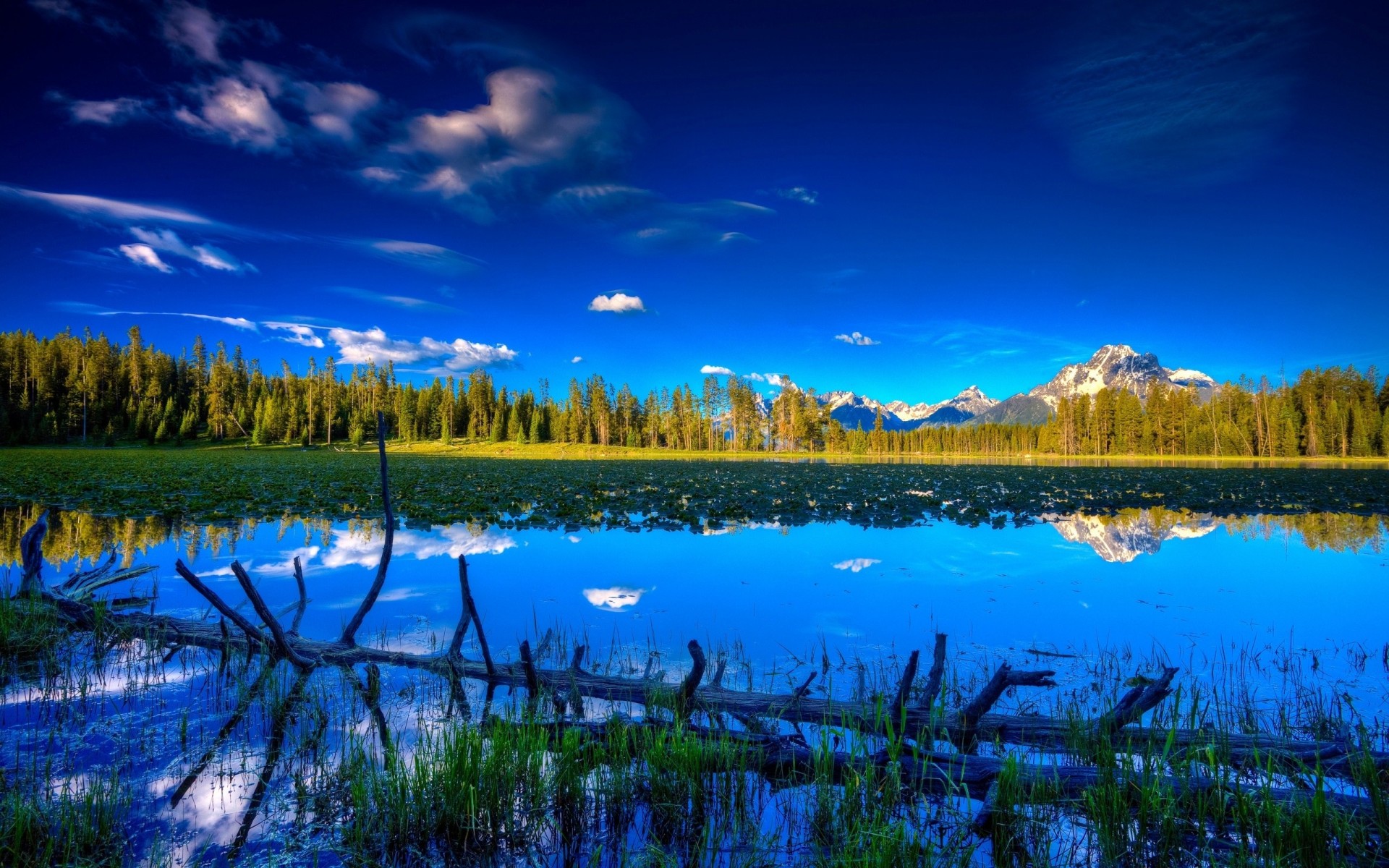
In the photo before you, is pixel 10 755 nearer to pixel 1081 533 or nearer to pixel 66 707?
pixel 66 707

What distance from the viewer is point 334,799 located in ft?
12.2

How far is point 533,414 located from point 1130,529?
3860 inches

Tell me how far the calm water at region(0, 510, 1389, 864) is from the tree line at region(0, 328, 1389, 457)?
81.7 metres

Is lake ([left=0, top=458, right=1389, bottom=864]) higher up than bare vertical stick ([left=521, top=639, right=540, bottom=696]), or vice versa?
bare vertical stick ([left=521, top=639, right=540, bottom=696])

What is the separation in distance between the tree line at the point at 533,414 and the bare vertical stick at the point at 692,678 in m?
90.9

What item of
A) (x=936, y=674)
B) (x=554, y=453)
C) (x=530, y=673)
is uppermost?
(x=554, y=453)

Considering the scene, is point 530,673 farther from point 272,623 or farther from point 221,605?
point 221,605

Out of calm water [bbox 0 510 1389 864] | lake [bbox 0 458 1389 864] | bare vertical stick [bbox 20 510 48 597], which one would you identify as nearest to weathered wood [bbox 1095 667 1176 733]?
lake [bbox 0 458 1389 864]

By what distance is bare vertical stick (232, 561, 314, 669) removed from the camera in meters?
5.59

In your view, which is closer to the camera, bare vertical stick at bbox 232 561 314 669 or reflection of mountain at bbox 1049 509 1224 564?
bare vertical stick at bbox 232 561 314 669

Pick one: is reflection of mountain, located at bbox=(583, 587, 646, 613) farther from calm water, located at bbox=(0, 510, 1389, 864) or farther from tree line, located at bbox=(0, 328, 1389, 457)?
tree line, located at bbox=(0, 328, 1389, 457)

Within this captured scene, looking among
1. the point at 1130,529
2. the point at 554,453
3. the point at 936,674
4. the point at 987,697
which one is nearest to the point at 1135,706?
the point at 987,697

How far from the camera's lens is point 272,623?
18.6 ft

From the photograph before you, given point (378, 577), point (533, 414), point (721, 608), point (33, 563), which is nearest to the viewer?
point (378, 577)
